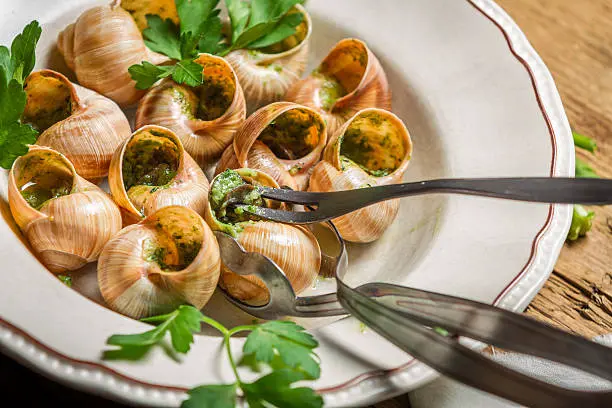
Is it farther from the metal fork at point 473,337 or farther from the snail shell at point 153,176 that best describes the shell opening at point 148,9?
the metal fork at point 473,337

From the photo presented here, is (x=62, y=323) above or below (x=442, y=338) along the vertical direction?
below

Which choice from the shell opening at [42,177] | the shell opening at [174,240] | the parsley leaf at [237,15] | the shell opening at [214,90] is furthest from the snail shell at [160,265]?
the parsley leaf at [237,15]

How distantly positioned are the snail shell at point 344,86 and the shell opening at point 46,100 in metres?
0.28

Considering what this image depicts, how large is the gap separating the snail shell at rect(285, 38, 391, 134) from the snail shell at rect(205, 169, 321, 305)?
18 centimetres

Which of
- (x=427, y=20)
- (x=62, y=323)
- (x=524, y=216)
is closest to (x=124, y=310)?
(x=62, y=323)

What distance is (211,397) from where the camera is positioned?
1.99 ft

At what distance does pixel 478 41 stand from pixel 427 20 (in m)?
0.08

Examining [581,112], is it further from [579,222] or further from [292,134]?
[292,134]

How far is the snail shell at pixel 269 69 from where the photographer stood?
0.93m

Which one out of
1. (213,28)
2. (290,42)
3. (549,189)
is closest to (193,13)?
(213,28)

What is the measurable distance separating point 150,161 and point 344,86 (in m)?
0.29

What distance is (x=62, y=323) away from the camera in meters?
0.65

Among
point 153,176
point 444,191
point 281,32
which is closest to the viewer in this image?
point 444,191

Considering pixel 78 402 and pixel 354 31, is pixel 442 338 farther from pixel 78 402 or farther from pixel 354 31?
pixel 354 31
